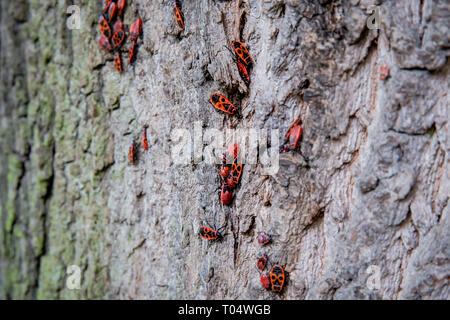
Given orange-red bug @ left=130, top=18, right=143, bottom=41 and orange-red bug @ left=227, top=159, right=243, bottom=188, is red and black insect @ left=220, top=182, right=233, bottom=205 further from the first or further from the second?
orange-red bug @ left=130, top=18, right=143, bottom=41

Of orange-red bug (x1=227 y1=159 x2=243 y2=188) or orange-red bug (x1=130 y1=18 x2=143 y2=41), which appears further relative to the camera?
orange-red bug (x1=130 y1=18 x2=143 y2=41)

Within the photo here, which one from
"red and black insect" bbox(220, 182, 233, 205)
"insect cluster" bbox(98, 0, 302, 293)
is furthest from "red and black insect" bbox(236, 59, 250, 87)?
"red and black insect" bbox(220, 182, 233, 205)

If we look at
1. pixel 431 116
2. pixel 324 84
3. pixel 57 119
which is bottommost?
pixel 57 119

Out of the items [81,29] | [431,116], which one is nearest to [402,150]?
[431,116]

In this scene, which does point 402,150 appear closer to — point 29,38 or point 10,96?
point 29,38

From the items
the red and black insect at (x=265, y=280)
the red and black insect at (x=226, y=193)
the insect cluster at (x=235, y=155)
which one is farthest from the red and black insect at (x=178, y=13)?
the red and black insect at (x=265, y=280)

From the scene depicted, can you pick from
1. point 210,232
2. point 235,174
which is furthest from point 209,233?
point 235,174

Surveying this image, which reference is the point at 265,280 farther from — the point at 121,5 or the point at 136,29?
the point at 121,5
